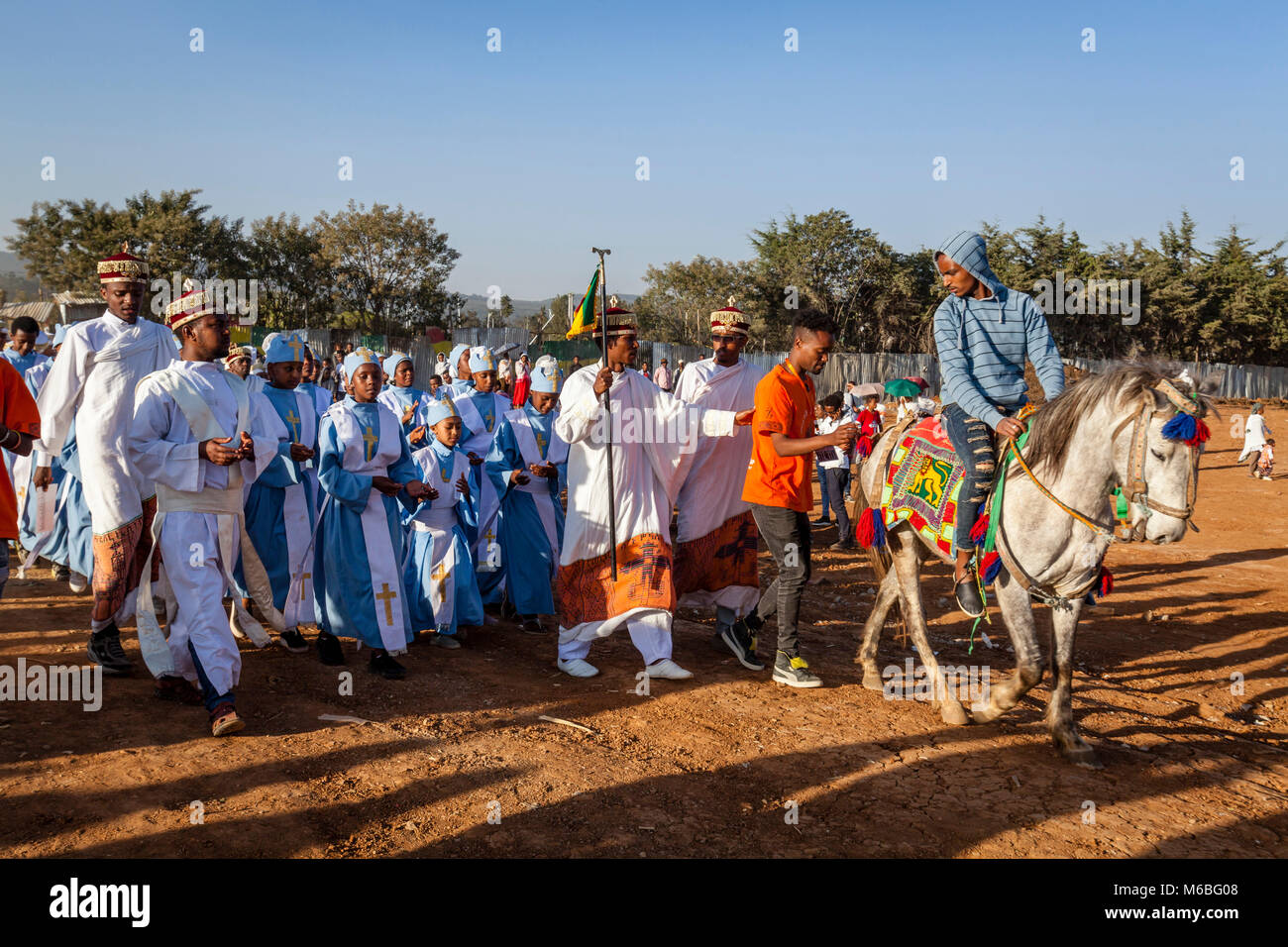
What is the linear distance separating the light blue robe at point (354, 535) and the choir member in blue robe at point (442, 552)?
61cm

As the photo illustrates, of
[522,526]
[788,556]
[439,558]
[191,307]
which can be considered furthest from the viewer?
[522,526]

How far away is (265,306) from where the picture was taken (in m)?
40.5

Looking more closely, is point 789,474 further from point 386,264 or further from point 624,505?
point 386,264

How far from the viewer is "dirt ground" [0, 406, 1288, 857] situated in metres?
4.03

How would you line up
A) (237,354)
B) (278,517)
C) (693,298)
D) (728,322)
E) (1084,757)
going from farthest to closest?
(693,298) → (728,322) → (278,517) → (237,354) → (1084,757)

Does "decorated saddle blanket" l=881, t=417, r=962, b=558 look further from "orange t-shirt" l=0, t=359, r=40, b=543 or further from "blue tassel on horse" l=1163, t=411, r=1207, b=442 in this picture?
"orange t-shirt" l=0, t=359, r=40, b=543

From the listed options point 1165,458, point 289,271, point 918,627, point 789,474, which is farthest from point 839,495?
point 289,271

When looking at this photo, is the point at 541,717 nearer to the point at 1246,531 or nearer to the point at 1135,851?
the point at 1135,851

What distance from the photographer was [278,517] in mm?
7074

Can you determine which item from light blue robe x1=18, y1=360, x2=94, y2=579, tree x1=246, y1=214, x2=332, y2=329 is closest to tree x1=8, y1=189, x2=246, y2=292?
tree x1=246, y1=214, x2=332, y2=329

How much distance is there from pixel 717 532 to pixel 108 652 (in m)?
4.21

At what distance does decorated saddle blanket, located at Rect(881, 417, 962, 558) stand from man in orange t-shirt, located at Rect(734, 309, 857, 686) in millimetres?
614

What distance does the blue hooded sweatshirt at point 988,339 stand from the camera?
5.54 meters

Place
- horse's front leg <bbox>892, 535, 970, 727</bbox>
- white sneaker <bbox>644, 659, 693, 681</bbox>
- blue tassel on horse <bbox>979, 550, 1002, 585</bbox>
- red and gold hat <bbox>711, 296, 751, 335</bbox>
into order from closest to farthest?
blue tassel on horse <bbox>979, 550, 1002, 585</bbox>, horse's front leg <bbox>892, 535, 970, 727</bbox>, white sneaker <bbox>644, 659, 693, 681</bbox>, red and gold hat <bbox>711, 296, 751, 335</bbox>
